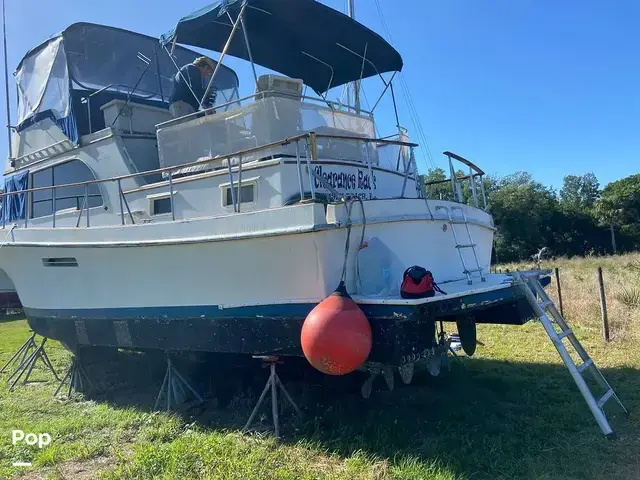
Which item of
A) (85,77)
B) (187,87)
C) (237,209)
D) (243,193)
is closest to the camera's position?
(237,209)

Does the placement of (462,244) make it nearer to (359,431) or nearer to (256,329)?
(359,431)

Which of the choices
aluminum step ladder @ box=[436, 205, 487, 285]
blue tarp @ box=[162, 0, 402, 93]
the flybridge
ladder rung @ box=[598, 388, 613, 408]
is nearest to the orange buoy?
aluminum step ladder @ box=[436, 205, 487, 285]

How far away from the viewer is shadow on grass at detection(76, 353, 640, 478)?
3.95 m

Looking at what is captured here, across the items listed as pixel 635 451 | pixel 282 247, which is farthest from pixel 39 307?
pixel 635 451

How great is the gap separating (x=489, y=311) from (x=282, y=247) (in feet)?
8.29

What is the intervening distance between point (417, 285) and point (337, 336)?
28.4 inches

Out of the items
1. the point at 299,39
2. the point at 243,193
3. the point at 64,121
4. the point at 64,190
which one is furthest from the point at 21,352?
the point at 299,39

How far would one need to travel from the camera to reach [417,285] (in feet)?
12.8

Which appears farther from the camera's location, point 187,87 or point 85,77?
point 85,77

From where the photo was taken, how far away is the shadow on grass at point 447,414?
3.95m

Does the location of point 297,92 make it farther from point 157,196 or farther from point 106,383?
point 106,383

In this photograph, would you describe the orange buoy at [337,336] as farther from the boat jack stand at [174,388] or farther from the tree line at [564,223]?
the tree line at [564,223]

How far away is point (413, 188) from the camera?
6.12 meters

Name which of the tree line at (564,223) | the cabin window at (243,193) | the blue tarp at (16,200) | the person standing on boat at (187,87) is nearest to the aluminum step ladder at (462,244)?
the cabin window at (243,193)
